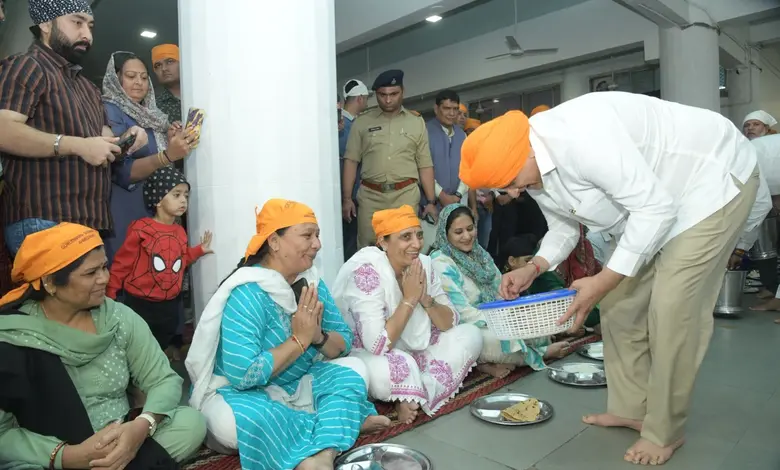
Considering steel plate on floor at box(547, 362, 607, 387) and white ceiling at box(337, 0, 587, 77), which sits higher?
white ceiling at box(337, 0, 587, 77)

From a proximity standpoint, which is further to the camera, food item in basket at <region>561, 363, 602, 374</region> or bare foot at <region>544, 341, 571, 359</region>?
bare foot at <region>544, 341, 571, 359</region>

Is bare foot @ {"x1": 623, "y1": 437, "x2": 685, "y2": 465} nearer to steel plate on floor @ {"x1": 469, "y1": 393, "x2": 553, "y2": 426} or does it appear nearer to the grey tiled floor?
the grey tiled floor

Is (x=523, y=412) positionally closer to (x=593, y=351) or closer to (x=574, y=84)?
(x=593, y=351)

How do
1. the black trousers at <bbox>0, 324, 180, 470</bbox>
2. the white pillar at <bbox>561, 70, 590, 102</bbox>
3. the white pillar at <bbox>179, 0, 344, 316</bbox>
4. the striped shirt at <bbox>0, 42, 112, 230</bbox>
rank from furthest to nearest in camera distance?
1. the white pillar at <bbox>561, 70, 590, 102</bbox>
2. the white pillar at <bbox>179, 0, 344, 316</bbox>
3. the striped shirt at <bbox>0, 42, 112, 230</bbox>
4. the black trousers at <bbox>0, 324, 180, 470</bbox>

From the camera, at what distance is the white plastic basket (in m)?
1.84

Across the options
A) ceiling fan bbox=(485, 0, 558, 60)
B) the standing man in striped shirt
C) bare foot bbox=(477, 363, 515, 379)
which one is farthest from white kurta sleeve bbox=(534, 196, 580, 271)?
ceiling fan bbox=(485, 0, 558, 60)

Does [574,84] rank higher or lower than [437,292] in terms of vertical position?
higher

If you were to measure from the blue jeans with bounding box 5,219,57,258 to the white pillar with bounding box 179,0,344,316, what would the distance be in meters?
0.77

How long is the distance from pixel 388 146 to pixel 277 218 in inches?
78.7

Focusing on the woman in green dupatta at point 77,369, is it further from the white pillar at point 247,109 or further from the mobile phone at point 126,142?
the white pillar at point 247,109

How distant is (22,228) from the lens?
1990 mm

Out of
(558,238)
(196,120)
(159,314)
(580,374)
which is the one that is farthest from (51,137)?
(580,374)

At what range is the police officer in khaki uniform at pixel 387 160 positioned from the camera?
393 cm

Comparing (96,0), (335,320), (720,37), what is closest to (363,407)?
(335,320)
